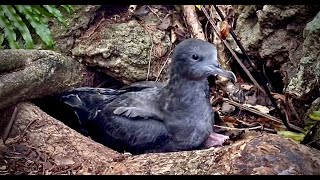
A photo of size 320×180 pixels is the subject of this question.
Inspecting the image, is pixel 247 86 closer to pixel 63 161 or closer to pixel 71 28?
pixel 71 28

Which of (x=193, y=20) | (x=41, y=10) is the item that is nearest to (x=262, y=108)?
(x=193, y=20)

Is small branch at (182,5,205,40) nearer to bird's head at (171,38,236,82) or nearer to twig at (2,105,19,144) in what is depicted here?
bird's head at (171,38,236,82)

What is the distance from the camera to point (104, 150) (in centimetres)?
412

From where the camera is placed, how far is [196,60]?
15.2 feet

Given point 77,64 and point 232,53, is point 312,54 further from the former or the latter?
point 77,64

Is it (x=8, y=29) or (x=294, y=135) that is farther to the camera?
(x=8, y=29)

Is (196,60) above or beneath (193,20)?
beneath

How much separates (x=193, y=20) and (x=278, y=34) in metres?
1.09

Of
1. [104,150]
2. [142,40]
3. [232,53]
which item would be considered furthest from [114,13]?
[104,150]

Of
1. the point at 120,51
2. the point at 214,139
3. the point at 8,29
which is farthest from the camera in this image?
the point at 120,51

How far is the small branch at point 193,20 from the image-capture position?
5.87 m

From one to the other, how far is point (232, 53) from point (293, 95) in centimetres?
92

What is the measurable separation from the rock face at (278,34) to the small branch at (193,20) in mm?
463

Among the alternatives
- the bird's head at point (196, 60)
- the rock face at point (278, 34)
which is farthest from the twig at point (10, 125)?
the rock face at point (278, 34)
